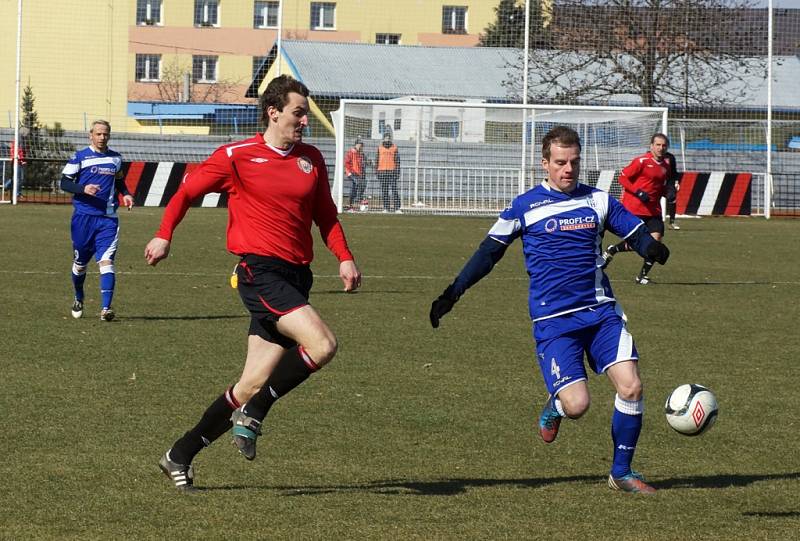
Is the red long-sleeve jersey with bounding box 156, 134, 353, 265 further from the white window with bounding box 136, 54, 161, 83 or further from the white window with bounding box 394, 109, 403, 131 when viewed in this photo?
the white window with bounding box 136, 54, 161, 83

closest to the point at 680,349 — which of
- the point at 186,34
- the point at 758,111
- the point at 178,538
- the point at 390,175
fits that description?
the point at 178,538

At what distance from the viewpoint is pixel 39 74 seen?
3709cm

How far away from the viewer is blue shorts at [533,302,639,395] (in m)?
6.63

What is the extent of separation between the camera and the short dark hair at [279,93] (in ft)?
21.2

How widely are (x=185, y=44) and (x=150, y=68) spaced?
6.45 feet

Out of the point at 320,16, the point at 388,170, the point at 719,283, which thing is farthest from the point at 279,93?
the point at 320,16

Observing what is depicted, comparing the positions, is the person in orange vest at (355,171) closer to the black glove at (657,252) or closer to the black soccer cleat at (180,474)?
the black glove at (657,252)

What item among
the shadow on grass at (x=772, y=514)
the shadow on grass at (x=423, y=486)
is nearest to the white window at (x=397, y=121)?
the shadow on grass at (x=423, y=486)

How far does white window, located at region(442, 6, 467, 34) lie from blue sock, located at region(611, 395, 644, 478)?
5353cm

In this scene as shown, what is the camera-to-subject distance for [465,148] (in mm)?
32156

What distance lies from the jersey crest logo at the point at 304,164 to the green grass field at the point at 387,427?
1.53m

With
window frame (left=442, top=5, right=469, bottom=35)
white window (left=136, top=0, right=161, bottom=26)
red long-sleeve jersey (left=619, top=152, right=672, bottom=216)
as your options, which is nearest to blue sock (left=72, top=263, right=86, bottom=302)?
red long-sleeve jersey (left=619, top=152, right=672, bottom=216)

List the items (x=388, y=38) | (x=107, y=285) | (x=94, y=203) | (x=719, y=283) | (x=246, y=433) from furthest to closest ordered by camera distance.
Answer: (x=388, y=38) → (x=719, y=283) → (x=94, y=203) → (x=107, y=285) → (x=246, y=433)

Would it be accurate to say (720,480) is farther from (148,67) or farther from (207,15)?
(207,15)
